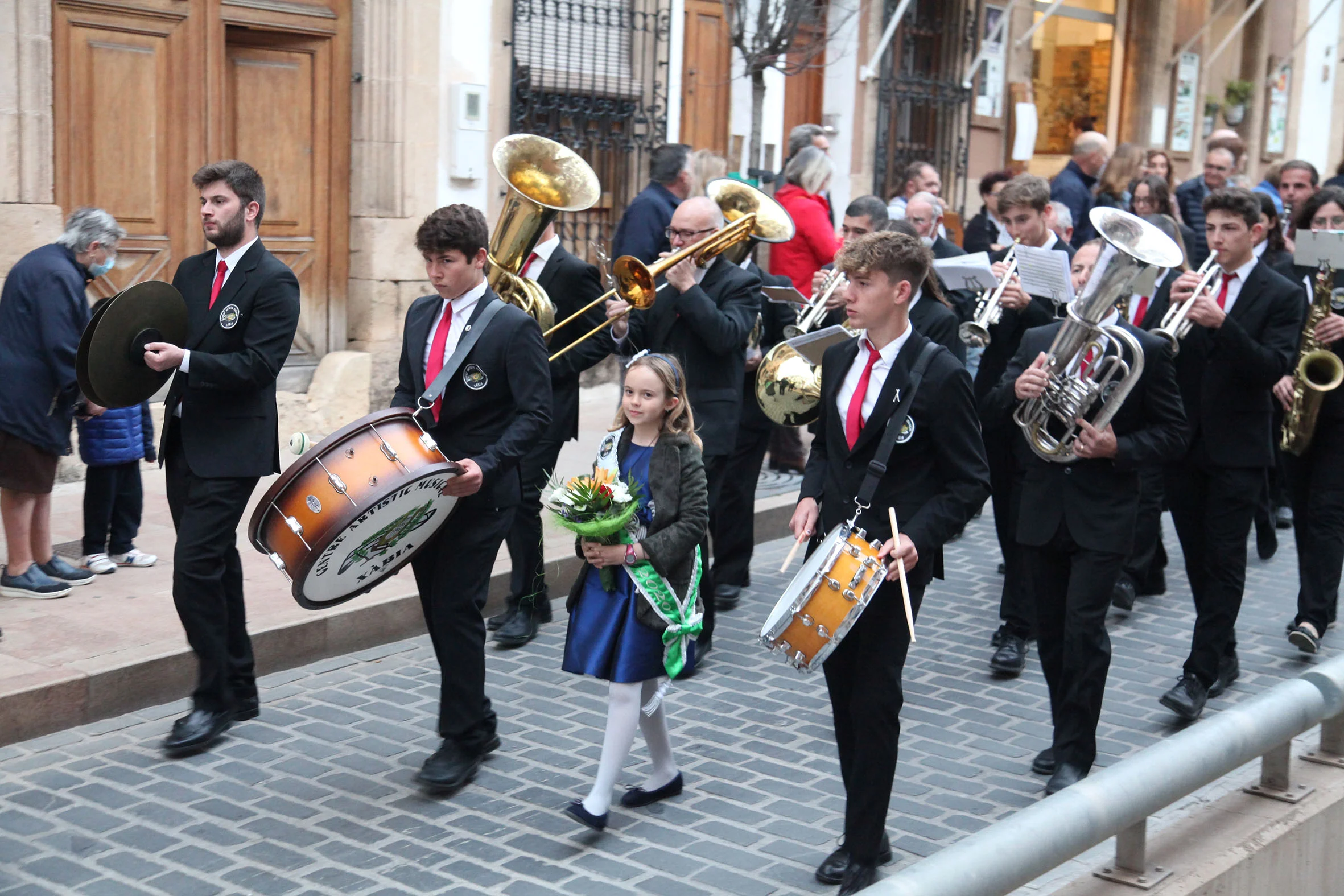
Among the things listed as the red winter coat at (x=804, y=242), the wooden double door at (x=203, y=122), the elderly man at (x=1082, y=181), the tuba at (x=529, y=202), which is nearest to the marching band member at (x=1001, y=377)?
the red winter coat at (x=804, y=242)

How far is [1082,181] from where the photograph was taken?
39.2 feet

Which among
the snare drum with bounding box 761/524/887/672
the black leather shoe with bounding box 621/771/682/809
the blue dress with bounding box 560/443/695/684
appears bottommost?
the black leather shoe with bounding box 621/771/682/809

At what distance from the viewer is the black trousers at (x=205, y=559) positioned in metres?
5.43

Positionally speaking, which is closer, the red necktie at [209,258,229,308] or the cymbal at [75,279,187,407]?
the cymbal at [75,279,187,407]

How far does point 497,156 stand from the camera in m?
6.86

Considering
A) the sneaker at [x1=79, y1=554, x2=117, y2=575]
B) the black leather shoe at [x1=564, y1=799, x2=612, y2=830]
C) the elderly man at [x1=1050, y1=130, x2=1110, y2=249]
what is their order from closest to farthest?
the black leather shoe at [x1=564, y1=799, x2=612, y2=830], the sneaker at [x1=79, y1=554, x2=117, y2=575], the elderly man at [x1=1050, y1=130, x2=1110, y2=249]

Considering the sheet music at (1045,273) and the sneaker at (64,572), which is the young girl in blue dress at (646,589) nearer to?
the sheet music at (1045,273)

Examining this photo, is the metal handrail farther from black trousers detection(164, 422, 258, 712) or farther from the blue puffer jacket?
the blue puffer jacket

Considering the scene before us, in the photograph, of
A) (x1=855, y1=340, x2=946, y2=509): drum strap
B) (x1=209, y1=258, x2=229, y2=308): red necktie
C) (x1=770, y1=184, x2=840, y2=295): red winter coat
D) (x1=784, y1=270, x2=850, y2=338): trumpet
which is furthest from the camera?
(x1=770, y1=184, x2=840, y2=295): red winter coat

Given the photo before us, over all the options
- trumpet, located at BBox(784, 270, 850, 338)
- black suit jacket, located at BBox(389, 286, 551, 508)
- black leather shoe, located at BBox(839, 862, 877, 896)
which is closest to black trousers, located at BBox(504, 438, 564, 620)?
trumpet, located at BBox(784, 270, 850, 338)

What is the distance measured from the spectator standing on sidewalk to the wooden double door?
7.24ft

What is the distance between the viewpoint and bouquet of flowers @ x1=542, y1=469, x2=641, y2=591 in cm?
483

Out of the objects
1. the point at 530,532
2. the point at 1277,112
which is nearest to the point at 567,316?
the point at 530,532

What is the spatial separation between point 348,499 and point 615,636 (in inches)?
36.4
